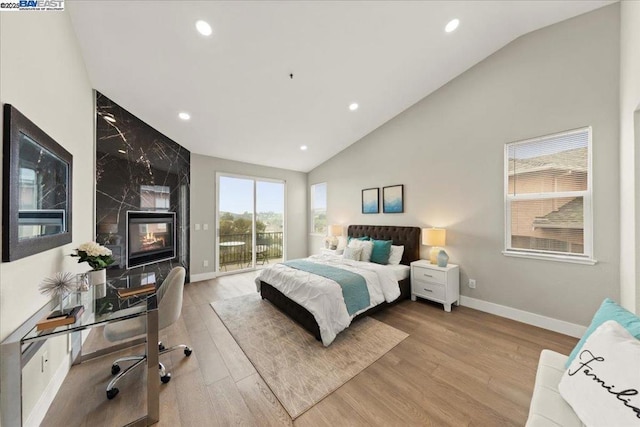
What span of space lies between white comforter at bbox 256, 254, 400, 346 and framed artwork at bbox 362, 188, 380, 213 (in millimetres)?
1446

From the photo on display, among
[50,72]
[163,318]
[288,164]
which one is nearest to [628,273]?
[163,318]

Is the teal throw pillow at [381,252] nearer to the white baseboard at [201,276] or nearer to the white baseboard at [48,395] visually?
the white baseboard at [201,276]

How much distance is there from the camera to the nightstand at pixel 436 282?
304 cm

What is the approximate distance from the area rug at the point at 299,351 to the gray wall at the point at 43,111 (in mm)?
1428

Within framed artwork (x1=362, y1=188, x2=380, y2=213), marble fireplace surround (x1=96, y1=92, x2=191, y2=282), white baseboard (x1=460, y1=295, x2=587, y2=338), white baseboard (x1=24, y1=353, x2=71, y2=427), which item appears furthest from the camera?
framed artwork (x1=362, y1=188, x2=380, y2=213)

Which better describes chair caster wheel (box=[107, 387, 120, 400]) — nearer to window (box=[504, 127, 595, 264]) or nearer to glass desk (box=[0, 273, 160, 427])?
glass desk (box=[0, 273, 160, 427])

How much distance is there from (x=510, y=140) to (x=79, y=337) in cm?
537

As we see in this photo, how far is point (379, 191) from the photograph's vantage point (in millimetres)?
4383

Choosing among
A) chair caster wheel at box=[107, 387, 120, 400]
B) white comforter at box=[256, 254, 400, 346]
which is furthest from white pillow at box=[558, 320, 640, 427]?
chair caster wheel at box=[107, 387, 120, 400]

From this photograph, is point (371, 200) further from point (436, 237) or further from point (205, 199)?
point (205, 199)

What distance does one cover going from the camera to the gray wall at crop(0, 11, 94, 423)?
1.24m

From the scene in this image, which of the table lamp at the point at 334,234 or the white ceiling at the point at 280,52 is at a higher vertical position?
the white ceiling at the point at 280,52

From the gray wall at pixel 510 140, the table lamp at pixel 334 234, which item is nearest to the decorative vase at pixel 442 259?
the gray wall at pixel 510 140

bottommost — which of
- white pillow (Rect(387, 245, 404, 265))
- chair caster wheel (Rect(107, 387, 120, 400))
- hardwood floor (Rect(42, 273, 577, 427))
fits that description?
hardwood floor (Rect(42, 273, 577, 427))
